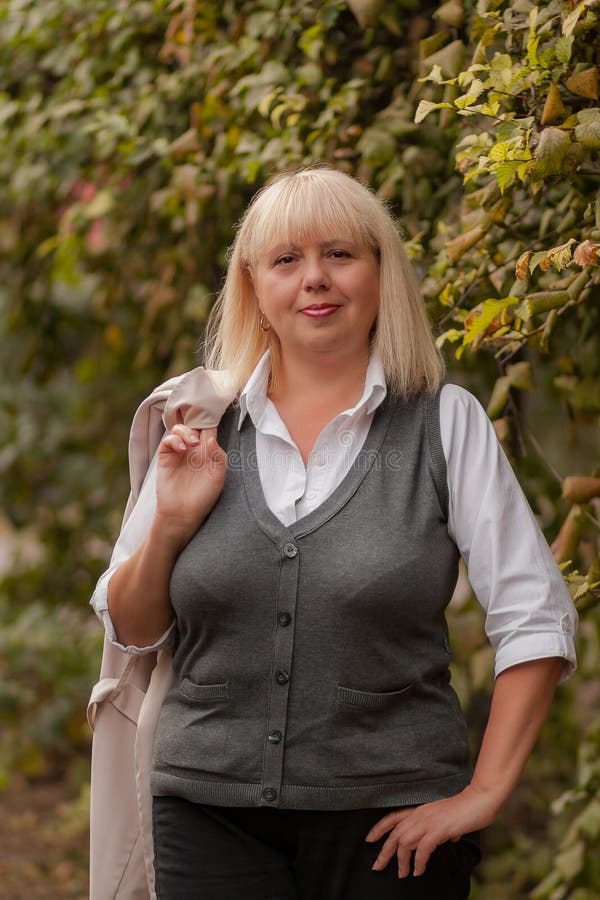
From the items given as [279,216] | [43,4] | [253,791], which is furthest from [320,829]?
[43,4]

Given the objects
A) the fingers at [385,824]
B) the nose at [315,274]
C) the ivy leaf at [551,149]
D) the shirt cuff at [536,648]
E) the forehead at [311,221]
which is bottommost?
the fingers at [385,824]

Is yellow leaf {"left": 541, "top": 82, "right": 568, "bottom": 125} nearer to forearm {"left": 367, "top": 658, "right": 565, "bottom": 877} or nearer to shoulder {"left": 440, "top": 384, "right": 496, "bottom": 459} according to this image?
shoulder {"left": 440, "top": 384, "right": 496, "bottom": 459}

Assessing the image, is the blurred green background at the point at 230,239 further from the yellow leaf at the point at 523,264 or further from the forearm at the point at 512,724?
the forearm at the point at 512,724

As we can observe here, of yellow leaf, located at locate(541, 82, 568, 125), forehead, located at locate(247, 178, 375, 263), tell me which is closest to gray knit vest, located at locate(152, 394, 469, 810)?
forehead, located at locate(247, 178, 375, 263)

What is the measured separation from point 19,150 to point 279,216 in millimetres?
1934

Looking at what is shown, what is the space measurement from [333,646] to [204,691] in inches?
9.4

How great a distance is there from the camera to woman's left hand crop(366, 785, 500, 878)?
191cm

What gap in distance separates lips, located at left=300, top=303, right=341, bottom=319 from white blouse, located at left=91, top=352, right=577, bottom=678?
12cm

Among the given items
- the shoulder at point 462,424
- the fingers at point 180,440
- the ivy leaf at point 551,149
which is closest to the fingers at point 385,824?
the shoulder at point 462,424

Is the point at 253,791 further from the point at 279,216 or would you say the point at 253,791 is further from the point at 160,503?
the point at 279,216

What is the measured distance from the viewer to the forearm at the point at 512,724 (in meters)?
1.91

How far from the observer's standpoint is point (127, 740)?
7.47 feet

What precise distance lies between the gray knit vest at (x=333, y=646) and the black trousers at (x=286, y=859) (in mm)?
42

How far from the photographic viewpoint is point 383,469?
6.59 feet
